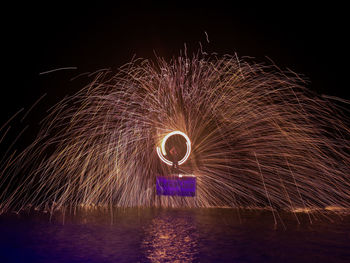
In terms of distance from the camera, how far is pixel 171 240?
7.48 m

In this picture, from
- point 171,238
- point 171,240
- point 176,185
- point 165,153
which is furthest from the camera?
point 165,153

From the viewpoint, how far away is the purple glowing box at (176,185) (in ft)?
37.2

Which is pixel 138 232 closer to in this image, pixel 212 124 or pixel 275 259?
pixel 275 259

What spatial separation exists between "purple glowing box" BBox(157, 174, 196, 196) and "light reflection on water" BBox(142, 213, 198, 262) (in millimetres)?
1403

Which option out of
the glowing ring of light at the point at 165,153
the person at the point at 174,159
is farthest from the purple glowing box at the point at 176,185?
the glowing ring of light at the point at 165,153

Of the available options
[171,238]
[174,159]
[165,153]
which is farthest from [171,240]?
[165,153]

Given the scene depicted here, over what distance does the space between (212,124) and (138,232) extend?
7.01m

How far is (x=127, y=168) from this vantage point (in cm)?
1280

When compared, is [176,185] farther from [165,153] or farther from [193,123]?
[193,123]

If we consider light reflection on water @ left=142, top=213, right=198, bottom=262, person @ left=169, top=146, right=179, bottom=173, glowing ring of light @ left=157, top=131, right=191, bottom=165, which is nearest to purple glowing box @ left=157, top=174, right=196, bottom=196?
person @ left=169, top=146, right=179, bottom=173

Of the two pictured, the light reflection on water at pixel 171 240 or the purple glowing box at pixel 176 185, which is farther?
the purple glowing box at pixel 176 185

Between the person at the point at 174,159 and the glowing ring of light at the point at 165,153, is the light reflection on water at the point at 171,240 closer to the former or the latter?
the person at the point at 174,159

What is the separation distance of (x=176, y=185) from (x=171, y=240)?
391cm

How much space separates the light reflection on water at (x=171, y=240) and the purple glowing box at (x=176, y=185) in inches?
55.3
